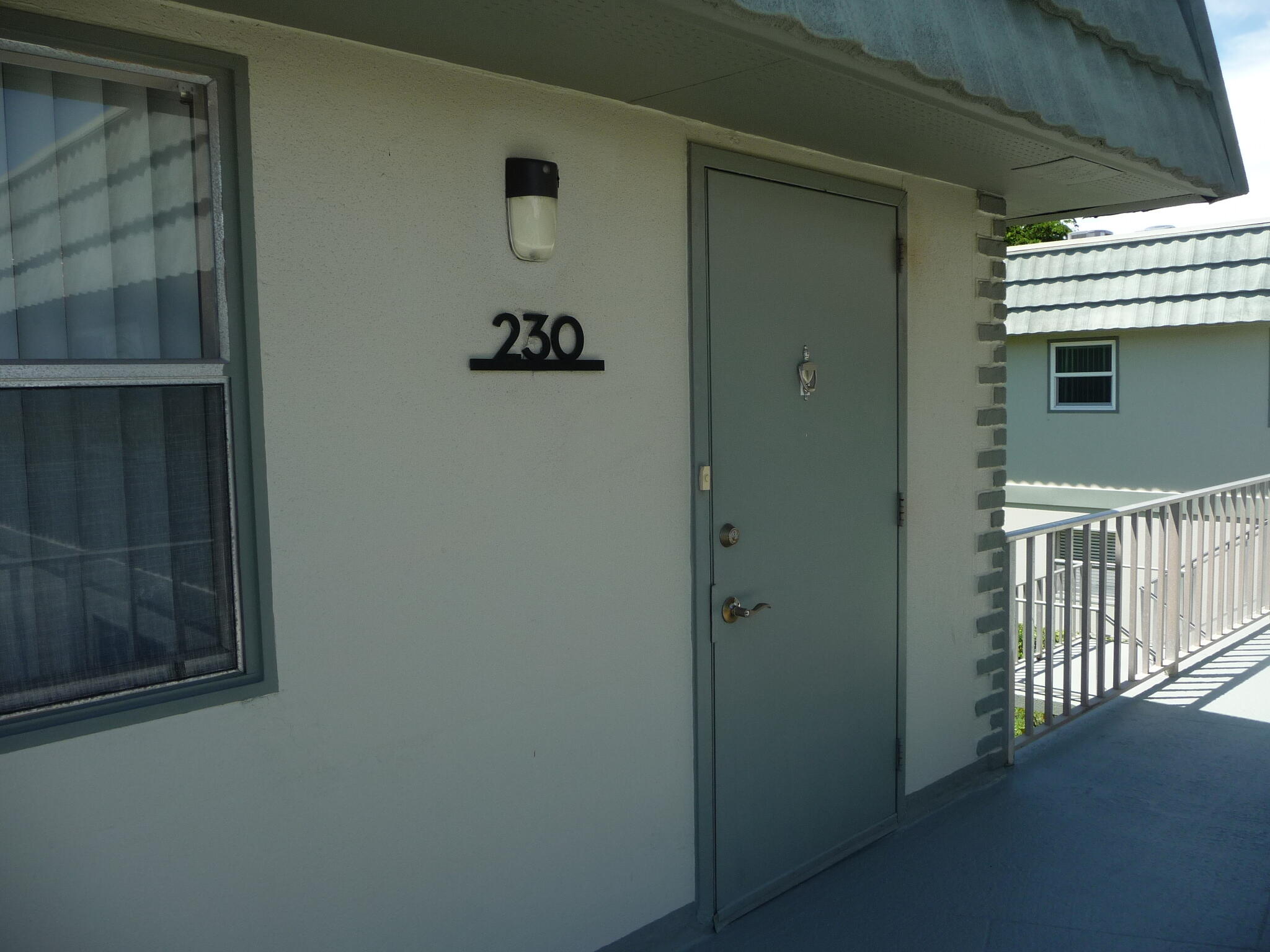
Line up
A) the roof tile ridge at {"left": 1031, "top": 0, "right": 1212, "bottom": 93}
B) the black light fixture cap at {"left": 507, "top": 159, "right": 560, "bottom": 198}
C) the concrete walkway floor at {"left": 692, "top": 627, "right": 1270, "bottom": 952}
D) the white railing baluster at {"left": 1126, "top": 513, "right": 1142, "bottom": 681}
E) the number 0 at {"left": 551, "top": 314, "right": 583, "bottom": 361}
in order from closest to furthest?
the black light fixture cap at {"left": 507, "top": 159, "right": 560, "bottom": 198} < the number 0 at {"left": 551, "top": 314, "right": 583, "bottom": 361} < the roof tile ridge at {"left": 1031, "top": 0, "right": 1212, "bottom": 93} < the concrete walkway floor at {"left": 692, "top": 627, "right": 1270, "bottom": 952} < the white railing baluster at {"left": 1126, "top": 513, "right": 1142, "bottom": 681}

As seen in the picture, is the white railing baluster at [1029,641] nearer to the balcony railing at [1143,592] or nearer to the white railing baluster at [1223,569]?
the balcony railing at [1143,592]

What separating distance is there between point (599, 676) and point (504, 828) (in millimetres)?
488

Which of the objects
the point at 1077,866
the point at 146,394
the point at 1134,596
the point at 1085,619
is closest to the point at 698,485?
the point at 146,394

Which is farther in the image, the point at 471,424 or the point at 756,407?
the point at 756,407

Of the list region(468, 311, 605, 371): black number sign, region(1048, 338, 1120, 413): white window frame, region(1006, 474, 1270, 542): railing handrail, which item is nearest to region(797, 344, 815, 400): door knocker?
region(468, 311, 605, 371): black number sign

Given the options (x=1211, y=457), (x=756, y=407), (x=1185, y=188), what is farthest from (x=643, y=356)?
(x=1211, y=457)

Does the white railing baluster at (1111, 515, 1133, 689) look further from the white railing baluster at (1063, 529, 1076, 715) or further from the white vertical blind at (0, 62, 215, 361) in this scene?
the white vertical blind at (0, 62, 215, 361)

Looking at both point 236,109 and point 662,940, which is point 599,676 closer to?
point 662,940

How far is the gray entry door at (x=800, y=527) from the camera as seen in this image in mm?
3346

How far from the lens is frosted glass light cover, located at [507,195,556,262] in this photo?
2.67 m

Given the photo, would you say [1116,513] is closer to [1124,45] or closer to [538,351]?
[1124,45]

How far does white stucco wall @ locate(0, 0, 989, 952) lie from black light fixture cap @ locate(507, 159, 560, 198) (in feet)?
0.16

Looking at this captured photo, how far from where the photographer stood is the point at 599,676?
9.83 feet

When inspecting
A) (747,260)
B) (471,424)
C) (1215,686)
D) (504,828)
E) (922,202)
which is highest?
(922,202)
